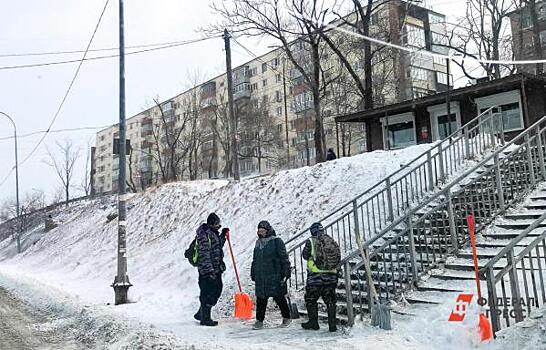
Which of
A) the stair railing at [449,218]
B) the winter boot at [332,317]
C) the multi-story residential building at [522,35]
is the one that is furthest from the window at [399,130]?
the winter boot at [332,317]

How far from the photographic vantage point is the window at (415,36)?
1368 inches

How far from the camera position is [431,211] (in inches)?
300

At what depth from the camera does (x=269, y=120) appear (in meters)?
48.8

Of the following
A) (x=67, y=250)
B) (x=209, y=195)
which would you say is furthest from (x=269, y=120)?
(x=209, y=195)

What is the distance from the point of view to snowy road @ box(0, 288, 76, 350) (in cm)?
736

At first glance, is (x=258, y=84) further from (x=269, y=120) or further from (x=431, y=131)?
(x=431, y=131)

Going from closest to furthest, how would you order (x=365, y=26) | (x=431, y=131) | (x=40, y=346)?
(x=40, y=346)
(x=431, y=131)
(x=365, y=26)

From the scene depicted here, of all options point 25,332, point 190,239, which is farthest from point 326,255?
point 190,239

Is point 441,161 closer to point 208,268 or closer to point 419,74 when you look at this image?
point 208,268

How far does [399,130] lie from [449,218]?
15443mm

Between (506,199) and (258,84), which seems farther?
(258,84)

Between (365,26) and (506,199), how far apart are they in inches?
794

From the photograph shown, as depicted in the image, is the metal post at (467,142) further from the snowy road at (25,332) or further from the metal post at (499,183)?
the snowy road at (25,332)

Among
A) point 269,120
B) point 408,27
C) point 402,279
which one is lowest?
point 402,279
